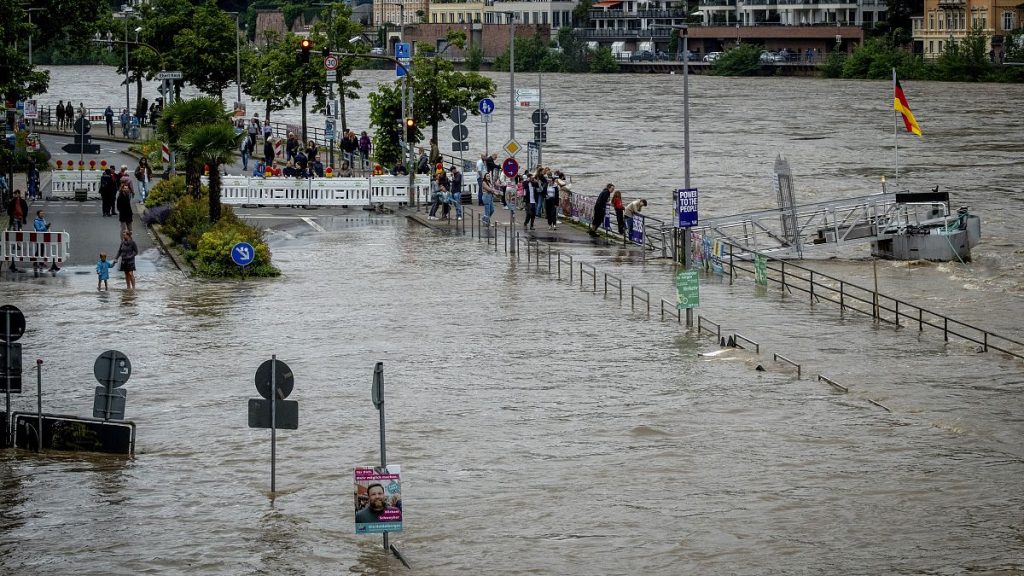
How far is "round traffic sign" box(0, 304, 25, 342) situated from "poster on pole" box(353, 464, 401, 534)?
220 inches

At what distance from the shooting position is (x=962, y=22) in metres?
138

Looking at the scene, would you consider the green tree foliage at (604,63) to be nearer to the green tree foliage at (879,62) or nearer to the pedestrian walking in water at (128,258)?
the green tree foliage at (879,62)

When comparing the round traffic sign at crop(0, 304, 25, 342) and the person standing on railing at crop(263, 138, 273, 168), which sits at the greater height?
the person standing on railing at crop(263, 138, 273, 168)

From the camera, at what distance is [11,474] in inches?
785

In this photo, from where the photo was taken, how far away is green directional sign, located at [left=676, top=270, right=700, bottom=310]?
28344mm

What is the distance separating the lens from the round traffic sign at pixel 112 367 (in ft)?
64.5

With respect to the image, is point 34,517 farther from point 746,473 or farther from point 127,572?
point 746,473

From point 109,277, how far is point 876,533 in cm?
2039

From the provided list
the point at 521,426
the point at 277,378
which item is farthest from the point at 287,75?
the point at 277,378

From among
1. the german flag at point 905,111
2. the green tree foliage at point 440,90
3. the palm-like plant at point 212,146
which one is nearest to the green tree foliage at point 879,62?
the green tree foliage at point 440,90

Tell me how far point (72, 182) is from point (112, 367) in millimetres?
30588

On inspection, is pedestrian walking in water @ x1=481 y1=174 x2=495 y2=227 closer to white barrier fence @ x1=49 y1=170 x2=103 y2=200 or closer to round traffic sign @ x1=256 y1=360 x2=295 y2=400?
white barrier fence @ x1=49 y1=170 x2=103 y2=200

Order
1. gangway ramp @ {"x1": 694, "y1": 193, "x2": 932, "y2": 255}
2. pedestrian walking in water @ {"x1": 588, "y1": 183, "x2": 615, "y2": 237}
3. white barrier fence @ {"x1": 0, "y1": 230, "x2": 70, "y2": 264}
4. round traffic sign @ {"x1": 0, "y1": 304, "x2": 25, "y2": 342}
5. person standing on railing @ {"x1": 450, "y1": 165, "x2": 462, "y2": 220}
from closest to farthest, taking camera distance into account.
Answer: round traffic sign @ {"x1": 0, "y1": 304, "x2": 25, "y2": 342}
white barrier fence @ {"x1": 0, "y1": 230, "x2": 70, "y2": 264}
gangway ramp @ {"x1": 694, "y1": 193, "x2": 932, "y2": 255}
pedestrian walking in water @ {"x1": 588, "y1": 183, "x2": 615, "y2": 237}
person standing on railing @ {"x1": 450, "y1": 165, "x2": 462, "y2": 220}

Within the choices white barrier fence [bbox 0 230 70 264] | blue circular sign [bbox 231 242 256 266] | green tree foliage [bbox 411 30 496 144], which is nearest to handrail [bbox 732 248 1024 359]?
blue circular sign [bbox 231 242 256 266]
